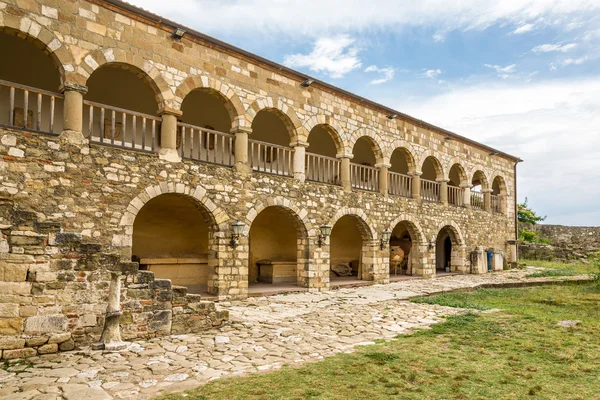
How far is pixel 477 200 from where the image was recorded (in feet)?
72.1

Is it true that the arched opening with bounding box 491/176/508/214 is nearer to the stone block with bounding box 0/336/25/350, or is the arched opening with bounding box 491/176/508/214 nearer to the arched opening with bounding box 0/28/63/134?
the arched opening with bounding box 0/28/63/134

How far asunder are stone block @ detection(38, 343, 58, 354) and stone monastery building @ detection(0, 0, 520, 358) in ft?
0.09

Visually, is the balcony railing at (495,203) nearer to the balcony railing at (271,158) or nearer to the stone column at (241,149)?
the balcony railing at (271,158)

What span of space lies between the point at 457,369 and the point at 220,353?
10.2 ft

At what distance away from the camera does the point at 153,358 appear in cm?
559

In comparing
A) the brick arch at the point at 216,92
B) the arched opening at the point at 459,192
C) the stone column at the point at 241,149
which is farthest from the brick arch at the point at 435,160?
the brick arch at the point at 216,92

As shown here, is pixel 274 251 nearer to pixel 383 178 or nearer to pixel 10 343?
pixel 383 178

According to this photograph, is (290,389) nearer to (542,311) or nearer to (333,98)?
(542,311)

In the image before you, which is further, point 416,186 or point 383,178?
point 416,186

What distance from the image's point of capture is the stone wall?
25984mm

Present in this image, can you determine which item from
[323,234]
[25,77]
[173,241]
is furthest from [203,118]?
[323,234]

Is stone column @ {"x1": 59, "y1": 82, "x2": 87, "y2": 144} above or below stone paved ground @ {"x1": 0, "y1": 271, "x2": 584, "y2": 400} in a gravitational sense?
above

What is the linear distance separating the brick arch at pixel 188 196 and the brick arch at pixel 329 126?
414 centimetres

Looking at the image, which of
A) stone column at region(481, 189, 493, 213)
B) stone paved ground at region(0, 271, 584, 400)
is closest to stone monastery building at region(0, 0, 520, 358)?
stone paved ground at region(0, 271, 584, 400)
